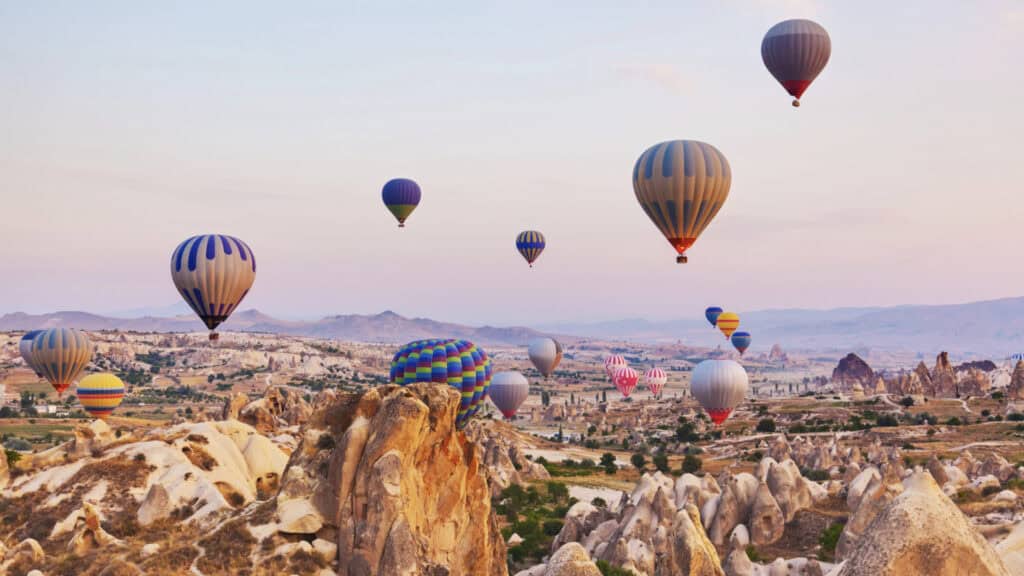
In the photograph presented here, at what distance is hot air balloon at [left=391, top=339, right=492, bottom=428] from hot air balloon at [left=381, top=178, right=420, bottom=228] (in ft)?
87.5

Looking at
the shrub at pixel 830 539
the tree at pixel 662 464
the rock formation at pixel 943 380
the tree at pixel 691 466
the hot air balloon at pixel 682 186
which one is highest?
the hot air balloon at pixel 682 186

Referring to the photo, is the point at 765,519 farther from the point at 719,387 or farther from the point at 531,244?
the point at 531,244

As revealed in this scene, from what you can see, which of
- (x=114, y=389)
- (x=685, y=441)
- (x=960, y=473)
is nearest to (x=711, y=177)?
(x=960, y=473)

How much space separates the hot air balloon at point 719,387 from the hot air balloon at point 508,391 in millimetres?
22191

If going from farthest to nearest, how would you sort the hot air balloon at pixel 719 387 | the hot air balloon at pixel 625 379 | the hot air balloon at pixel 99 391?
the hot air balloon at pixel 625 379 < the hot air balloon at pixel 99 391 < the hot air balloon at pixel 719 387

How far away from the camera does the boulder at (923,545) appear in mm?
8461

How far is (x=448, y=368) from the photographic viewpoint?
4597cm

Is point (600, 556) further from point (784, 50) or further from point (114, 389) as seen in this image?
point (114, 389)

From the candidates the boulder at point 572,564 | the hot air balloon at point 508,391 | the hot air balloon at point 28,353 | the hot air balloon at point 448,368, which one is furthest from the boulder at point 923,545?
the hot air balloon at point 28,353

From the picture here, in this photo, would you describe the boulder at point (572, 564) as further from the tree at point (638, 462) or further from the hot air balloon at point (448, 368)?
the tree at point (638, 462)

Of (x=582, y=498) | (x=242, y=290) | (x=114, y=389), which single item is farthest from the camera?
(x=114, y=389)

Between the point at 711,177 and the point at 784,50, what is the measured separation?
12.9 m

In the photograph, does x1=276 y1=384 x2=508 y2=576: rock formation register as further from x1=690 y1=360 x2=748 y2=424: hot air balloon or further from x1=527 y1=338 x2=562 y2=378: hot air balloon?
x1=527 y1=338 x2=562 y2=378: hot air balloon

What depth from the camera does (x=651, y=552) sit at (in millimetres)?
34938
